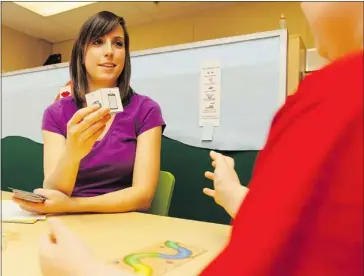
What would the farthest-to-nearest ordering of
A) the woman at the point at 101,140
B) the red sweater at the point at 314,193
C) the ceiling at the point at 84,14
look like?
the ceiling at the point at 84,14 < the woman at the point at 101,140 < the red sweater at the point at 314,193

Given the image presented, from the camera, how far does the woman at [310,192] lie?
24cm

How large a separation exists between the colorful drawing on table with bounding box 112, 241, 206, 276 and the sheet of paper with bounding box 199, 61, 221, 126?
1.05 m

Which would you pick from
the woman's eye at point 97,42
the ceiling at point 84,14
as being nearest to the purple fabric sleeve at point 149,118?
Answer: the woman's eye at point 97,42

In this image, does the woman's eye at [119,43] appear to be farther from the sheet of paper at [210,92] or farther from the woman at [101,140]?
the sheet of paper at [210,92]

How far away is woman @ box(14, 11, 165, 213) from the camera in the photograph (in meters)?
1.01

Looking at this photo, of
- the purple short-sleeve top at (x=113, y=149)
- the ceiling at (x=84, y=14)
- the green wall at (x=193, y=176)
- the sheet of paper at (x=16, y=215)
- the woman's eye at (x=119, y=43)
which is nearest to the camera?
the sheet of paper at (x=16, y=215)

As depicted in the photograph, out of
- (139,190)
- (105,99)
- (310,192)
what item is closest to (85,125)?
(105,99)

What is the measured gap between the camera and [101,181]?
4.15 feet

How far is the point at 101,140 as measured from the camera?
4.25 ft

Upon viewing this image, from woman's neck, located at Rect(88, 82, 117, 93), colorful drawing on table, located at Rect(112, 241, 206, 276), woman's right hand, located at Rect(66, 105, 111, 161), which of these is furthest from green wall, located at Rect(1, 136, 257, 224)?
colorful drawing on table, located at Rect(112, 241, 206, 276)

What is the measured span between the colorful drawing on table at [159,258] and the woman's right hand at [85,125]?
40 centimetres

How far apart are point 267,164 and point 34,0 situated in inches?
146

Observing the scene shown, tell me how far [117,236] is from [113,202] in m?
0.28

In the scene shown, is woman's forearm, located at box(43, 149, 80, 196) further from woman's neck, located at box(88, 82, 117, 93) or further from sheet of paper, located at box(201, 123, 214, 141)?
sheet of paper, located at box(201, 123, 214, 141)
